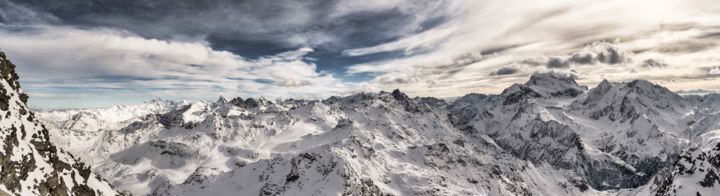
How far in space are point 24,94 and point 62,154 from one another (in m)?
16.5

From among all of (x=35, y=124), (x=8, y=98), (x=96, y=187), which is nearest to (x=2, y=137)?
(x=8, y=98)

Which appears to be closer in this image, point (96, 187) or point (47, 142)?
point (47, 142)

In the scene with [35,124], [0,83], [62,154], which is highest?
[0,83]

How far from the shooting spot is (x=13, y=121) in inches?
3228

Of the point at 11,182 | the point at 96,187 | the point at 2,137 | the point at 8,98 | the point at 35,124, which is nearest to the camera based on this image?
the point at 11,182

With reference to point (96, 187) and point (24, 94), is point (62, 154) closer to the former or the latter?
point (96, 187)

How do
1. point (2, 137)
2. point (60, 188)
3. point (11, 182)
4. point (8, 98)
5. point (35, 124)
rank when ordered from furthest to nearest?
point (35, 124)
point (8, 98)
point (60, 188)
point (2, 137)
point (11, 182)

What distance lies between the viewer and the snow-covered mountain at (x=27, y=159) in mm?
70062

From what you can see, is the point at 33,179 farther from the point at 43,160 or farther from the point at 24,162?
the point at 43,160

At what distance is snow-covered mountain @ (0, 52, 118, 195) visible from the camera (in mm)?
70062

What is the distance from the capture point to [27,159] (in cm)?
7500

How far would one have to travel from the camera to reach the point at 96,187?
101312mm

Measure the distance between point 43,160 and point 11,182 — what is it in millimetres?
15119

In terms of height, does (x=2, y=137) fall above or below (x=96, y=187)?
above
